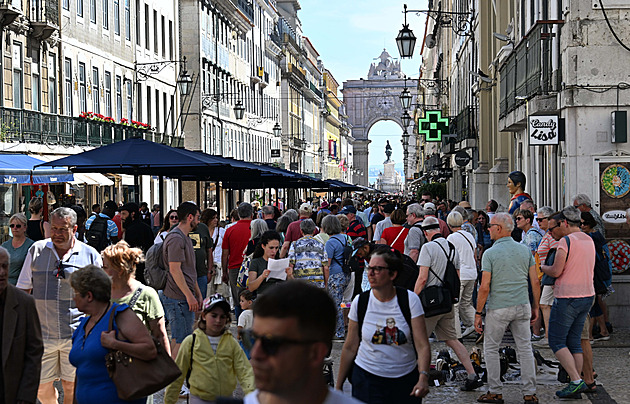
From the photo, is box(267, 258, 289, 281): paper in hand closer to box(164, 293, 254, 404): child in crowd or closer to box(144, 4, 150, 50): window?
box(164, 293, 254, 404): child in crowd

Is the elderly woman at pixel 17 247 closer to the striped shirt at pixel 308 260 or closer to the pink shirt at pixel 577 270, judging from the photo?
the striped shirt at pixel 308 260

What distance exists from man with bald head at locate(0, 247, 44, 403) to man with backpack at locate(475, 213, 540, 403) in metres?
4.32

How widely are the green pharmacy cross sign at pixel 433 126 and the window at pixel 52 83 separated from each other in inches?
572

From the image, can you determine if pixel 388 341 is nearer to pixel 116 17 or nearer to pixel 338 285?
pixel 338 285

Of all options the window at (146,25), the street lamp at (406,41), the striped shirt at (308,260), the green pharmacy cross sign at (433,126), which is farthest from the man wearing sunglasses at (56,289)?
the window at (146,25)

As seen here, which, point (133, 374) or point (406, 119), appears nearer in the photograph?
point (133, 374)

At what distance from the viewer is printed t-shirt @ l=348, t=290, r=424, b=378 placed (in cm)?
614

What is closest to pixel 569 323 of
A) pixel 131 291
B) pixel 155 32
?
pixel 131 291

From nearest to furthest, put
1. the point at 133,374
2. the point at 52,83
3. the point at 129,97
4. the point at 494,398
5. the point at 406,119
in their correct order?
the point at 133,374 < the point at 494,398 < the point at 52,83 < the point at 129,97 < the point at 406,119

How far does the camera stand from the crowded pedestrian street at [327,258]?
569 centimetres

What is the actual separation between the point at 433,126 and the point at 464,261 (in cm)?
2661

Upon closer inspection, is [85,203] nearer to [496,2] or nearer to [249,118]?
[496,2]

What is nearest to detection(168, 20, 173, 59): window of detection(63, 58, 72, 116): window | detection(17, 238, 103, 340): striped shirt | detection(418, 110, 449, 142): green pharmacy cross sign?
detection(418, 110, 449, 142): green pharmacy cross sign

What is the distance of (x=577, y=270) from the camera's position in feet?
30.8
